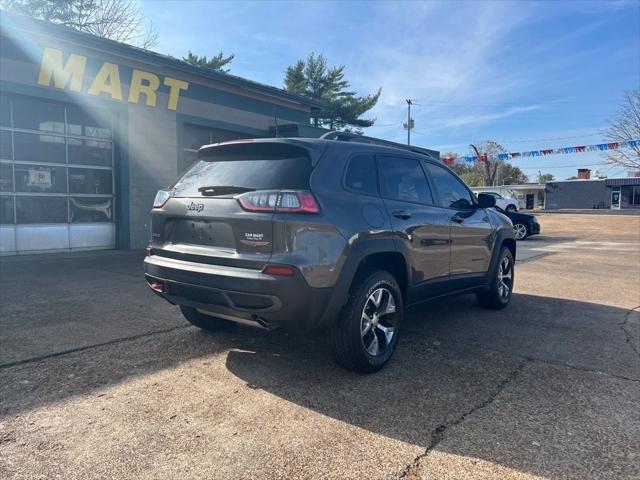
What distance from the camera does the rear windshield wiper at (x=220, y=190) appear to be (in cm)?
366

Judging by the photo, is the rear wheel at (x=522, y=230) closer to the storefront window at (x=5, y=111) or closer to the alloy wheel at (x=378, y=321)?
the alloy wheel at (x=378, y=321)

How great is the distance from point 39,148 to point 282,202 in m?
9.32

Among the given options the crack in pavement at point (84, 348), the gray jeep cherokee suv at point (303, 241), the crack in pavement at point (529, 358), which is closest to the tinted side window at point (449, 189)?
the gray jeep cherokee suv at point (303, 241)

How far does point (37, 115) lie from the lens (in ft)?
34.2

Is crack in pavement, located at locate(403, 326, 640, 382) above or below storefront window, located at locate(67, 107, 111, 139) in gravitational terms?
below

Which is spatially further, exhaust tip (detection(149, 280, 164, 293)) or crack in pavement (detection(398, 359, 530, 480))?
exhaust tip (detection(149, 280, 164, 293))

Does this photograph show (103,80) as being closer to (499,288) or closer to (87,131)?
(87,131)

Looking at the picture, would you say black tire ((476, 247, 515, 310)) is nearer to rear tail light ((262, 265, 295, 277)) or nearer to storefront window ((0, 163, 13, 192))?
rear tail light ((262, 265, 295, 277))

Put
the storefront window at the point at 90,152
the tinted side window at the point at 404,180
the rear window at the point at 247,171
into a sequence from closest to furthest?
1. the rear window at the point at 247,171
2. the tinted side window at the point at 404,180
3. the storefront window at the point at 90,152

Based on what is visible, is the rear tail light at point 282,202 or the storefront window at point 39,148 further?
the storefront window at point 39,148

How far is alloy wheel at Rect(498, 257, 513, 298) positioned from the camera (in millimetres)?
6355

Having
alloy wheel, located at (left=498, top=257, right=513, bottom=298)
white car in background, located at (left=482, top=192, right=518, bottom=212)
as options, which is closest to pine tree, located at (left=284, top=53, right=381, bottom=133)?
white car in background, located at (left=482, top=192, right=518, bottom=212)

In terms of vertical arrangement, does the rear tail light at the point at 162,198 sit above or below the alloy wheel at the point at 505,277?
above

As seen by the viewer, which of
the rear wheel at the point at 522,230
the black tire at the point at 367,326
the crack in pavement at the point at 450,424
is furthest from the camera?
the rear wheel at the point at 522,230
